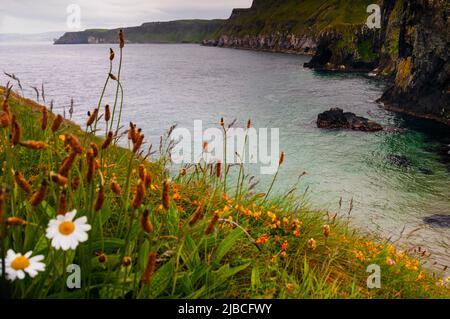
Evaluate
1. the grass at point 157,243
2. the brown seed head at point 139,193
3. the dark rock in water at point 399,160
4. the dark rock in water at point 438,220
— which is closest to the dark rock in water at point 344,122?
the dark rock in water at point 399,160

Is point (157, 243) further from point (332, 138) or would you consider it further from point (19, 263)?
point (332, 138)

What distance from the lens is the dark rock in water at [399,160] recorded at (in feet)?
94.4

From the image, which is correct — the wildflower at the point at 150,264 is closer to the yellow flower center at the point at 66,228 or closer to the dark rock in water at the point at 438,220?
the yellow flower center at the point at 66,228

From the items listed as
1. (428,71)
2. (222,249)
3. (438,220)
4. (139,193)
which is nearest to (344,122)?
(428,71)

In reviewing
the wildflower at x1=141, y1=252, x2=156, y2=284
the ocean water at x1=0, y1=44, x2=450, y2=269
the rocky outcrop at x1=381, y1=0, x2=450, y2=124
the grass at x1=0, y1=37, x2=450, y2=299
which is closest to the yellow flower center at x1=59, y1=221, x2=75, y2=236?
the grass at x1=0, y1=37, x2=450, y2=299

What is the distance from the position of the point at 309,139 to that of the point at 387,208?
1509 centimetres

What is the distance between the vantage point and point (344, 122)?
39906 mm

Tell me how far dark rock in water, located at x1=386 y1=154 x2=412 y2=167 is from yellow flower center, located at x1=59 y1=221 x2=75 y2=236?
96.0ft

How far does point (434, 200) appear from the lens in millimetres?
21844

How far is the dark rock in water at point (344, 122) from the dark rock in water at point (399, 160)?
27.8ft

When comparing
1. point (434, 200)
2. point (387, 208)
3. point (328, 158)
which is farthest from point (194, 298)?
point (328, 158)

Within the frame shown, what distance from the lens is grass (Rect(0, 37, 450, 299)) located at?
2725 millimetres

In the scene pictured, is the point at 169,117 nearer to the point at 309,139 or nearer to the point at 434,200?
the point at 309,139

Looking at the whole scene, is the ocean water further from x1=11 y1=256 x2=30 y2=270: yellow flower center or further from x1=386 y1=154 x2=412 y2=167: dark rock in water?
x1=11 y1=256 x2=30 y2=270: yellow flower center
